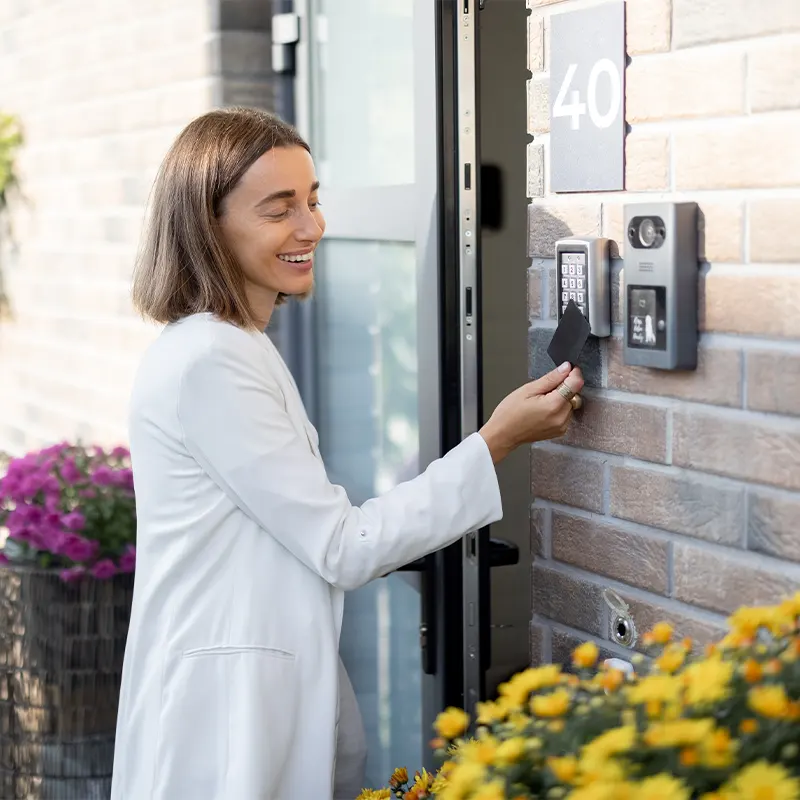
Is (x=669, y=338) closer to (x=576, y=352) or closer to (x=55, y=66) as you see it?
(x=576, y=352)

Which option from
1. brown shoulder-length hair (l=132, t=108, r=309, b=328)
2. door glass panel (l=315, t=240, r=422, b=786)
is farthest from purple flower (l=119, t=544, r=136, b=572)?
brown shoulder-length hair (l=132, t=108, r=309, b=328)

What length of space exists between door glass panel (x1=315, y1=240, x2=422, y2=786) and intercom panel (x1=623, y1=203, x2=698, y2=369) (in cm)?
110

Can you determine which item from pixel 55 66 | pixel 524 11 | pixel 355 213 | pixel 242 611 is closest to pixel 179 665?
pixel 242 611

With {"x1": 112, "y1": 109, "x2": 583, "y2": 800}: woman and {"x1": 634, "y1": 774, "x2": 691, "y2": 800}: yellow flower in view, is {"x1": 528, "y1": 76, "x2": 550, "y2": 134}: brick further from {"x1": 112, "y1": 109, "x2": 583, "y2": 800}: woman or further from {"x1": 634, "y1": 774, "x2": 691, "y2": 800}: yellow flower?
{"x1": 634, "y1": 774, "x2": 691, "y2": 800}: yellow flower

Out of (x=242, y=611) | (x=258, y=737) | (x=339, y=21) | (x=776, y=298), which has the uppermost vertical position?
(x=339, y=21)

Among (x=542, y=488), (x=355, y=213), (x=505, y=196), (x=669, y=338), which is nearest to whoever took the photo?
(x=669, y=338)

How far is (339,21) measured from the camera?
3.05m

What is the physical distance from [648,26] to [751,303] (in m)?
0.42

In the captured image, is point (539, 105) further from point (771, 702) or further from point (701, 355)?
point (771, 702)

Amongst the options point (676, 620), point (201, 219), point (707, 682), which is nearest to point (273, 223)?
point (201, 219)

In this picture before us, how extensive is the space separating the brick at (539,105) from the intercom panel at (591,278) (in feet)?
0.68

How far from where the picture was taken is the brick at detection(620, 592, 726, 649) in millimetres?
1725

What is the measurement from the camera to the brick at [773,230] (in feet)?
5.06

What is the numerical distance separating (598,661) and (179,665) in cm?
65
